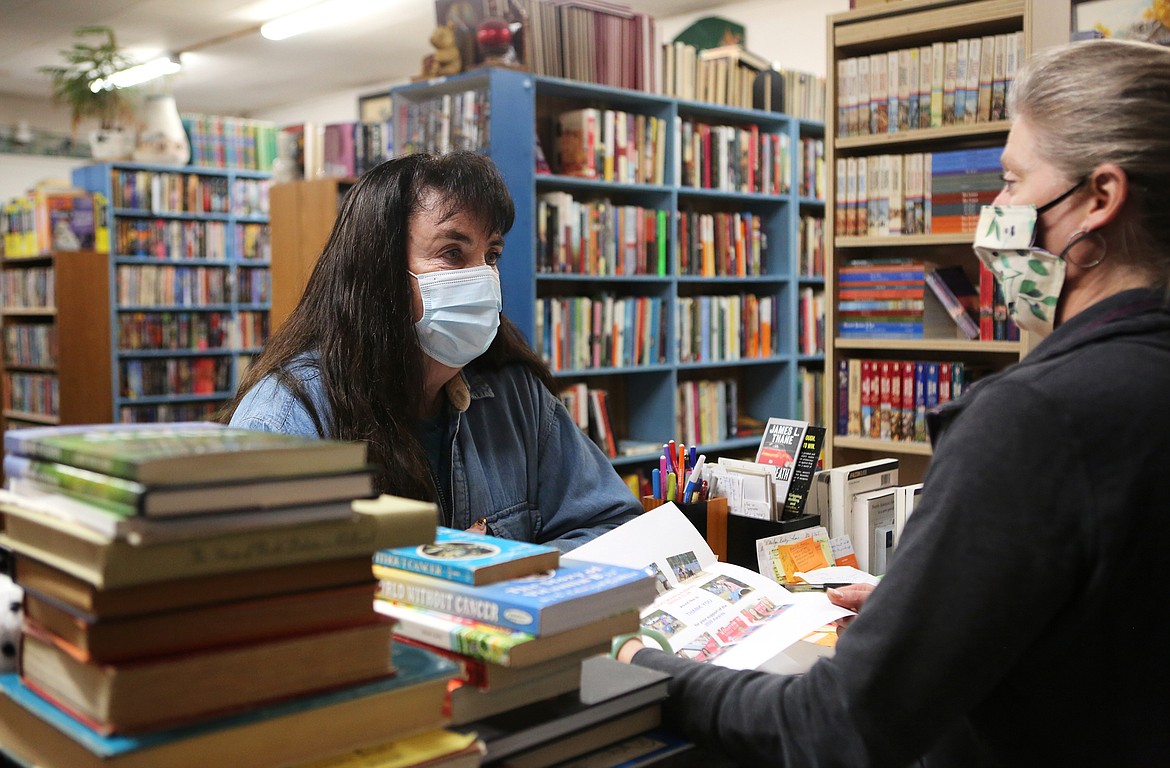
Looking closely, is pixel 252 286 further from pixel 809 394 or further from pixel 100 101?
pixel 809 394

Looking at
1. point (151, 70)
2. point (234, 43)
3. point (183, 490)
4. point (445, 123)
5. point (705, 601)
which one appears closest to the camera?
point (183, 490)

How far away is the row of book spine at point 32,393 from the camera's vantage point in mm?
6316

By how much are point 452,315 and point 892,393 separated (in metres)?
1.99

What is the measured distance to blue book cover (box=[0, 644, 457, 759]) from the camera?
678mm

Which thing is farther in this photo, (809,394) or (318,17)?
(318,17)

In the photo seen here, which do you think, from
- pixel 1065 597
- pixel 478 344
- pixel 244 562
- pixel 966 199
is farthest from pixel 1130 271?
pixel 966 199

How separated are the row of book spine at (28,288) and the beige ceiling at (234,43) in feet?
7.21

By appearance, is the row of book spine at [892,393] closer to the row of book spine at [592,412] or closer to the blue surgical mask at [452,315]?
the row of book spine at [592,412]

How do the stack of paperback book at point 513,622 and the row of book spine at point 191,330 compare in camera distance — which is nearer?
the stack of paperback book at point 513,622

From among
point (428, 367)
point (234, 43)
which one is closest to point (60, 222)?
point (234, 43)

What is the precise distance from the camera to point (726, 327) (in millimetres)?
4965

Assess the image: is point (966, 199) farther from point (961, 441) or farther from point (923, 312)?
point (961, 441)

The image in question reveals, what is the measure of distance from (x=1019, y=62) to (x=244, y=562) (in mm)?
2981

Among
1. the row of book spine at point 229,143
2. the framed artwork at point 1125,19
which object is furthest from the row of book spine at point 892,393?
the row of book spine at point 229,143
